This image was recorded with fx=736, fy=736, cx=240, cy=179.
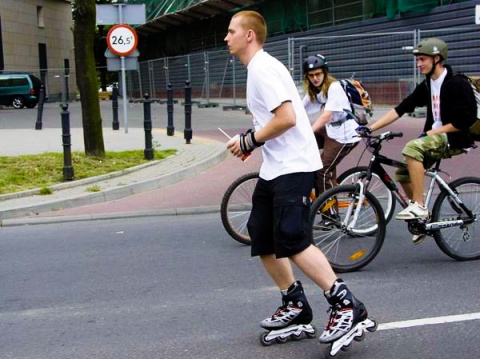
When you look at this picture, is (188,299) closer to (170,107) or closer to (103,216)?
(103,216)

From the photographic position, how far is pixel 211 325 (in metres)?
4.79

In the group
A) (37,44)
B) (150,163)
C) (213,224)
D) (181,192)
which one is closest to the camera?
(213,224)

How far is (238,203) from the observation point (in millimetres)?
6969

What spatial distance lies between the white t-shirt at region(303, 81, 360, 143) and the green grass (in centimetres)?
464

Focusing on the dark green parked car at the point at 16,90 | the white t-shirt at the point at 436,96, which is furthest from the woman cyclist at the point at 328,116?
the dark green parked car at the point at 16,90

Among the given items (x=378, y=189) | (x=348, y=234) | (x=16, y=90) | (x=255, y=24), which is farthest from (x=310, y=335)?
(x=16, y=90)

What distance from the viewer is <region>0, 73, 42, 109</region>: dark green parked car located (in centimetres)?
3747

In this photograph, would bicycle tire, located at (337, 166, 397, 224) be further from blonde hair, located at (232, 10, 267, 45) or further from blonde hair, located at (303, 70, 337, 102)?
blonde hair, located at (232, 10, 267, 45)

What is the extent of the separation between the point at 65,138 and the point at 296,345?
739 cm

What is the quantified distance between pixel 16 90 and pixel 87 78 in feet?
86.4

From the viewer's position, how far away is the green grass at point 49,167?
10602mm

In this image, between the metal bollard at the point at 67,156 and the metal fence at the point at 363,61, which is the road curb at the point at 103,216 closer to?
the metal bollard at the point at 67,156

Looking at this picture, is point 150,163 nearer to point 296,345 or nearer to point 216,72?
point 296,345

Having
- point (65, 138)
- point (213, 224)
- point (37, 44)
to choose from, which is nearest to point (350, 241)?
point (213, 224)
